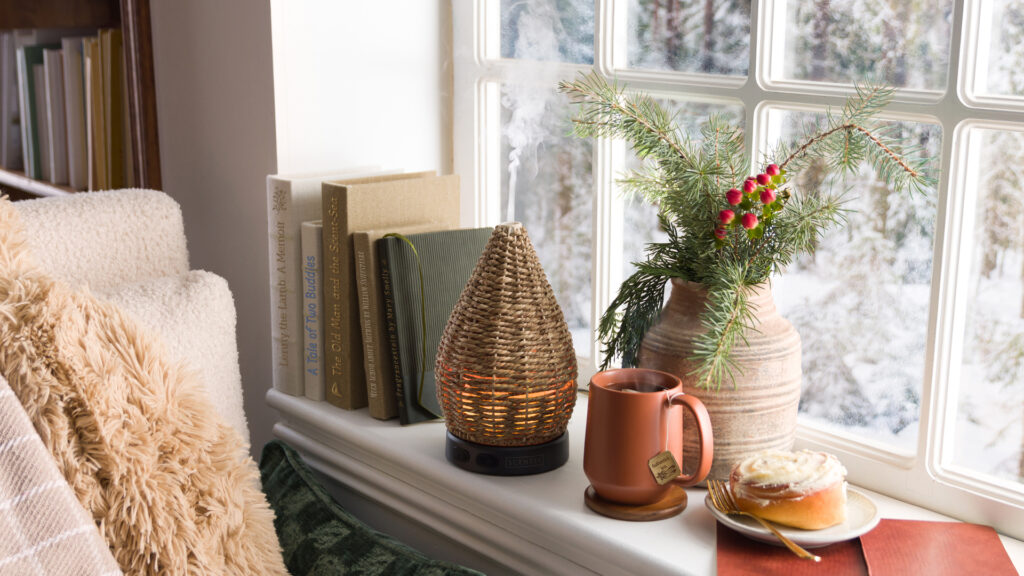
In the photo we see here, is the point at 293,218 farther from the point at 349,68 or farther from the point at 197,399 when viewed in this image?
the point at 197,399

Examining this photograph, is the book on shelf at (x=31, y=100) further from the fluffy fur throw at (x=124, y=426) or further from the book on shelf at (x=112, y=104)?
the fluffy fur throw at (x=124, y=426)

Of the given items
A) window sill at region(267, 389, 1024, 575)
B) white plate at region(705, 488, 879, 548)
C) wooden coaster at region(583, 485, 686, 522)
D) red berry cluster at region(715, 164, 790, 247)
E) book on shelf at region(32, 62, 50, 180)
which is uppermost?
book on shelf at region(32, 62, 50, 180)

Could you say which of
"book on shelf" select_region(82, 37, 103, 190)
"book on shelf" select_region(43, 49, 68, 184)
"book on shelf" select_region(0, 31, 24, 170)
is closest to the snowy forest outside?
"book on shelf" select_region(82, 37, 103, 190)

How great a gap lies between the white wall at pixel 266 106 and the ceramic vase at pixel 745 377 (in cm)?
61

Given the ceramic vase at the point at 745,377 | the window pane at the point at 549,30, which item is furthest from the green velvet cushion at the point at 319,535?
the window pane at the point at 549,30

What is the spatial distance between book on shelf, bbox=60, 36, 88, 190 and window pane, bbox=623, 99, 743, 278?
1.04m

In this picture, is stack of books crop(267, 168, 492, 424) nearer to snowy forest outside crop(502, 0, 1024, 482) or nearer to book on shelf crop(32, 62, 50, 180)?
snowy forest outside crop(502, 0, 1024, 482)

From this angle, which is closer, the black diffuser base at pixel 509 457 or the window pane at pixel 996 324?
the window pane at pixel 996 324

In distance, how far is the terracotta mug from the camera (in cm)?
88

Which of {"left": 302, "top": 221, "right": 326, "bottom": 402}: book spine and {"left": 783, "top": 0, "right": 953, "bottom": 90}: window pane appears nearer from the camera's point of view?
{"left": 783, "top": 0, "right": 953, "bottom": 90}: window pane

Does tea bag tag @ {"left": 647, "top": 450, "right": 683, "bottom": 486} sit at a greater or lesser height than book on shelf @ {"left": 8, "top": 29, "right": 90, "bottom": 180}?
lesser

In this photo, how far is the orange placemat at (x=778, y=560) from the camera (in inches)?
32.6

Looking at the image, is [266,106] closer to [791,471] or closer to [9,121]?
[791,471]

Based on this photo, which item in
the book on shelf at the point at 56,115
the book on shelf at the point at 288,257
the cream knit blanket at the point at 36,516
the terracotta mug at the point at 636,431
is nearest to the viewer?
the cream knit blanket at the point at 36,516
